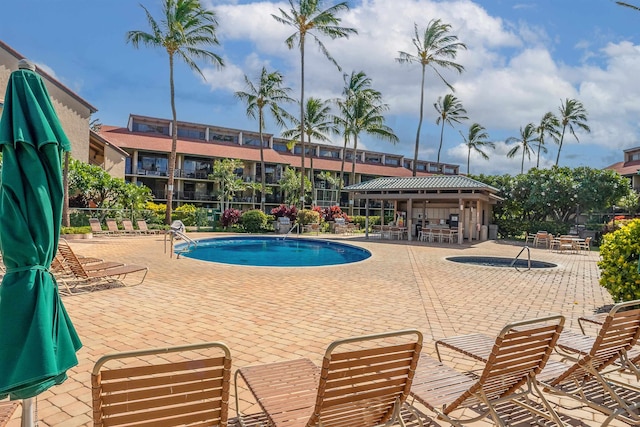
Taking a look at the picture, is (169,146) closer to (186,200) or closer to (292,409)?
(186,200)

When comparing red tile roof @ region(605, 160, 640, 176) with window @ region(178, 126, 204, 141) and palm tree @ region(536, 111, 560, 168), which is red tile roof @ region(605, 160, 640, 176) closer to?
palm tree @ region(536, 111, 560, 168)

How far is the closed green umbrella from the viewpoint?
2113 mm

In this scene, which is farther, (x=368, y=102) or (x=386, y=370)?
(x=368, y=102)

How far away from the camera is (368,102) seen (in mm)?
33844

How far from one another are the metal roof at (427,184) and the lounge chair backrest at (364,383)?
19.5 meters

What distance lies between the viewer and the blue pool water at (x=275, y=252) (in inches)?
604

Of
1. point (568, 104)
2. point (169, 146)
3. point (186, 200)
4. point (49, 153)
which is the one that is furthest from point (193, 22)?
point (568, 104)

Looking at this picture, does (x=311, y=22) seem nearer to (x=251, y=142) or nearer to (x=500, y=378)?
(x=251, y=142)

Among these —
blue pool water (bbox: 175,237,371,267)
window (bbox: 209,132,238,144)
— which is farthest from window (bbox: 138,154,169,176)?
blue pool water (bbox: 175,237,371,267)

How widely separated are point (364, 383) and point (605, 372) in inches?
95.3

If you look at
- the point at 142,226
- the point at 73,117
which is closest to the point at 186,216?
the point at 142,226

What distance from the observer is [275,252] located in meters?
18.2

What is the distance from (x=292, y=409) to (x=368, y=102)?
110ft

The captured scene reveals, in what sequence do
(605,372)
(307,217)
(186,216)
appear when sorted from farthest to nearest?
1. (186,216)
2. (307,217)
3. (605,372)
